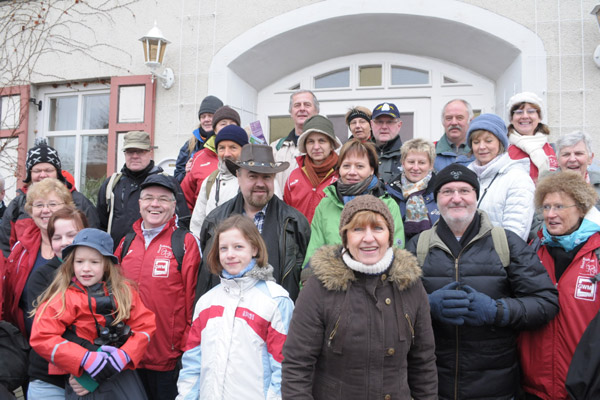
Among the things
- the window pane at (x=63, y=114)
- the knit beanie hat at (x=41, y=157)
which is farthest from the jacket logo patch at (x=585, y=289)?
the window pane at (x=63, y=114)

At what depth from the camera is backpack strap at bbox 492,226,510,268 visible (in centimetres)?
258

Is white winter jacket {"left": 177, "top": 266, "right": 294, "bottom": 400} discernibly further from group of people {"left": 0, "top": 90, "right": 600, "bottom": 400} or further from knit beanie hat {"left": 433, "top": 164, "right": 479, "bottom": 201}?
knit beanie hat {"left": 433, "top": 164, "right": 479, "bottom": 201}

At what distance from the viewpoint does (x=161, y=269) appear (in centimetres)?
310

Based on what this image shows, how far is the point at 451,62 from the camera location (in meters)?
6.52

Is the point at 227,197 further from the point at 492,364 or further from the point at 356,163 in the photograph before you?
the point at 492,364

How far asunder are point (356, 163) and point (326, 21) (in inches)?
144

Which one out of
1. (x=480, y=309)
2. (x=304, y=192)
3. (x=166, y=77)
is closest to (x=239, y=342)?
(x=480, y=309)

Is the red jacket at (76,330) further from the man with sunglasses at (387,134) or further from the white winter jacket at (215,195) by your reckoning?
the man with sunglasses at (387,134)

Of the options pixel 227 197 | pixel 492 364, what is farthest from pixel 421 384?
pixel 227 197

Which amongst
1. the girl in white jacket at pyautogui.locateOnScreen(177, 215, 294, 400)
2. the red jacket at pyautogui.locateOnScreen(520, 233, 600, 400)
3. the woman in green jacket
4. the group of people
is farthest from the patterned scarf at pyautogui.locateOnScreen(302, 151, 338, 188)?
the red jacket at pyautogui.locateOnScreen(520, 233, 600, 400)


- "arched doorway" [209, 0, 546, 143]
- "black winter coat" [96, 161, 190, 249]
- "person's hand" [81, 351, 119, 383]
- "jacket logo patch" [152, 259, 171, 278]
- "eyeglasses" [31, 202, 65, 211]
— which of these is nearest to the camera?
"person's hand" [81, 351, 119, 383]

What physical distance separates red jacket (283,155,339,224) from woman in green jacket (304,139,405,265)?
40cm

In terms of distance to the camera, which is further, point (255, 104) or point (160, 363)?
point (255, 104)

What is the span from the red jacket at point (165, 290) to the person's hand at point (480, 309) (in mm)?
1630
